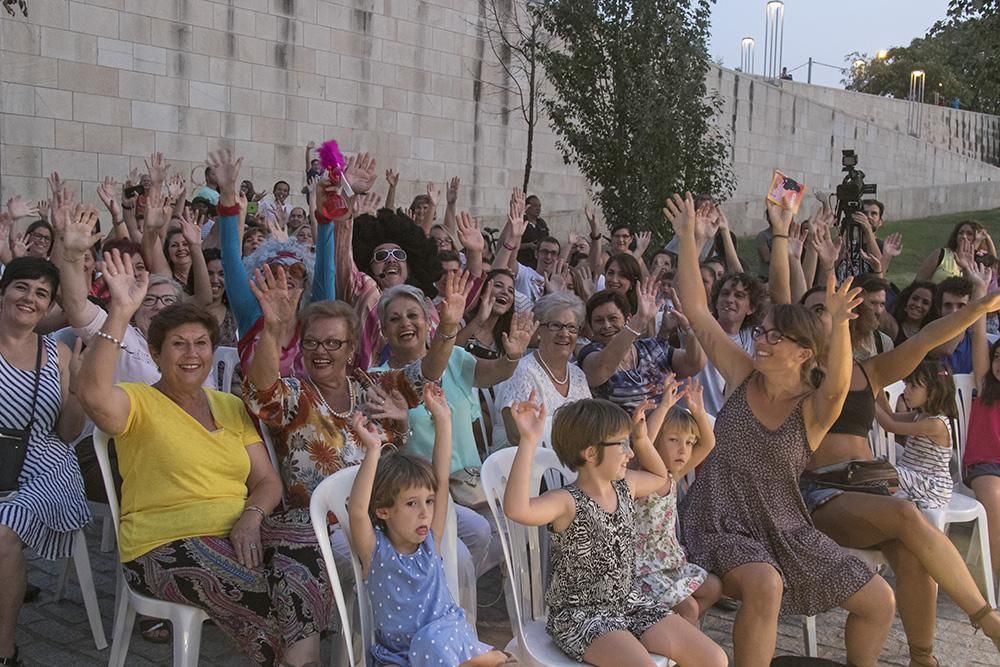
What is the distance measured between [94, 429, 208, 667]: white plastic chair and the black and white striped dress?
1.33 ft

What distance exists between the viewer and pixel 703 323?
13.0 ft

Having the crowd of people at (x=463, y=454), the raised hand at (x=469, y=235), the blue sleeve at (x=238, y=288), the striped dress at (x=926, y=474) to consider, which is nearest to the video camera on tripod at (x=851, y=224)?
the crowd of people at (x=463, y=454)

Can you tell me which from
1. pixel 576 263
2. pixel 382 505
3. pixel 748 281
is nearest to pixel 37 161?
pixel 576 263

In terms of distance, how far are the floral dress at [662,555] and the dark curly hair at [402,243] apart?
8.34 ft

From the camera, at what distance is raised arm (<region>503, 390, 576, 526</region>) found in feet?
9.66

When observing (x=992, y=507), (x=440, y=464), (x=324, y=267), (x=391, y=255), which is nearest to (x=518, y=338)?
(x=440, y=464)

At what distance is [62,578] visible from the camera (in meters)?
4.26

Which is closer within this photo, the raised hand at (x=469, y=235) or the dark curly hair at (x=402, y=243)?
the raised hand at (x=469, y=235)

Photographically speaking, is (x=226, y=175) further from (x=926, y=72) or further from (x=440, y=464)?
(x=926, y=72)

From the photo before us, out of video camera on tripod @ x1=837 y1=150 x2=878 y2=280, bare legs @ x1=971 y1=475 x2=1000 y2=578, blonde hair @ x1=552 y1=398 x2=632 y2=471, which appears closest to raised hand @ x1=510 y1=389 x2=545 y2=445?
blonde hair @ x1=552 y1=398 x2=632 y2=471

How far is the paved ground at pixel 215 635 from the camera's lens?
3.79m

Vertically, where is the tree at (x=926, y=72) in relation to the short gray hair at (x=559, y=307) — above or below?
above

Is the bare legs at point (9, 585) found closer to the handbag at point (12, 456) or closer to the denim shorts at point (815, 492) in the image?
the handbag at point (12, 456)

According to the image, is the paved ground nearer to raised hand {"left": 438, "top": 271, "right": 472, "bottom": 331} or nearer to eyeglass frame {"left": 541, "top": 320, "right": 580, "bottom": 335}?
eyeglass frame {"left": 541, "top": 320, "right": 580, "bottom": 335}
